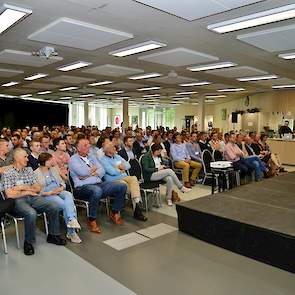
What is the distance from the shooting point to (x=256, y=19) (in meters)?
3.69

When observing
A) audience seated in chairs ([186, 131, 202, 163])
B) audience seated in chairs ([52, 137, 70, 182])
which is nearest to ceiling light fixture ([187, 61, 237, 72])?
audience seated in chairs ([186, 131, 202, 163])

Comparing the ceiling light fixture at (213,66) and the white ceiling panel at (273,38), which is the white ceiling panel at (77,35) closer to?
the white ceiling panel at (273,38)

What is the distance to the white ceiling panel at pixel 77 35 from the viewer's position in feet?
12.8

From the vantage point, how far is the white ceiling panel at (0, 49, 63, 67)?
5.71 metres

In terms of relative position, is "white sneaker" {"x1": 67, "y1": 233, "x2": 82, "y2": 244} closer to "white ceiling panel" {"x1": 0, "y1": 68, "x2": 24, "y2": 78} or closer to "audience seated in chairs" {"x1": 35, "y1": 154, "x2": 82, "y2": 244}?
"audience seated in chairs" {"x1": 35, "y1": 154, "x2": 82, "y2": 244}

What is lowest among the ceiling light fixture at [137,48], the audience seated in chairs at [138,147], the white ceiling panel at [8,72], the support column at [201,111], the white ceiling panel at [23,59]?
the audience seated in chairs at [138,147]

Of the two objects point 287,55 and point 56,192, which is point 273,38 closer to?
point 287,55

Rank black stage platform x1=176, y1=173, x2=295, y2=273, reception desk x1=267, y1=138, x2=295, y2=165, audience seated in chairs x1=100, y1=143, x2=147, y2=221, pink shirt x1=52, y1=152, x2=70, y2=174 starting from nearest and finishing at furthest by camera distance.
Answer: black stage platform x1=176, y1=173, x2=295, y2=273, audience seated in chairs x1=100, y1=143, x2=147, y2=221, pink shirt x1=52, y1=152, x2=70, y2=174, reception desk x1=267, y1=138, x2=295, y2=165

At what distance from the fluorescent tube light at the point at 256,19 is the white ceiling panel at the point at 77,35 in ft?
4.28

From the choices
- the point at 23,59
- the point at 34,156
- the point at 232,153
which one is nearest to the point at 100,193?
the point at 34,156

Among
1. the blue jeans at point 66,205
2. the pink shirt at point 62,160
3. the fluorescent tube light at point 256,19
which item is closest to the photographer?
the fluorescent tube light at point 256,19

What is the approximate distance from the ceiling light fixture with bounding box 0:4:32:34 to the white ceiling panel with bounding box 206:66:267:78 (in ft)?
16.6

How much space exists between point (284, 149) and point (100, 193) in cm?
805

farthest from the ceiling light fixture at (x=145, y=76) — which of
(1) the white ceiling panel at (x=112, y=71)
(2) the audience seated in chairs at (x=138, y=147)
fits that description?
(2) the audience seated in chairs at (x=138, y=147)
